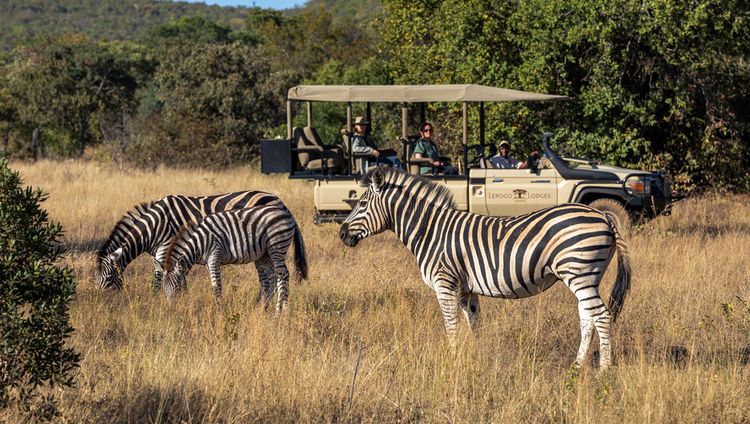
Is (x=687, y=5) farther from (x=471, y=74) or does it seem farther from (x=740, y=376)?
(x=740, y=376)

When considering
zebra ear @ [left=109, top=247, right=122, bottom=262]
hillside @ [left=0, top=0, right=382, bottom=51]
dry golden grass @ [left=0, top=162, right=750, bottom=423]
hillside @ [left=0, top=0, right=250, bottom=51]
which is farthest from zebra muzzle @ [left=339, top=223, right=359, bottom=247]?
hillside @ [left=0, top=0, right=250, bottom=51]

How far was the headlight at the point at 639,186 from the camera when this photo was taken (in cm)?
1290

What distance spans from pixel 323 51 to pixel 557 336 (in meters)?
34.8

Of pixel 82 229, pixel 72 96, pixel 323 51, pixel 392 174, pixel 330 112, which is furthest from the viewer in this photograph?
pixel 323 51

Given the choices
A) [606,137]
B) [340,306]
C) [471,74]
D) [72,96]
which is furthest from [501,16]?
[72,96]

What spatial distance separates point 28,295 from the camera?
4.80 metres

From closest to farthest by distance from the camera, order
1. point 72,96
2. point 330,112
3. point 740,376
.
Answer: point 740,376, point 330,112, point 72,96

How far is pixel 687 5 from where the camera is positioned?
1533 cm

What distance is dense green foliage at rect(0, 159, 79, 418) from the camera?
15.4ft

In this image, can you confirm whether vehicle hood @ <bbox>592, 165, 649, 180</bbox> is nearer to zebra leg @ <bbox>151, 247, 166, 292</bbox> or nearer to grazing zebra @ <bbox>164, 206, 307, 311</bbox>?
grazing zebra @ <bbox>164, 206, 307, 311</bbox>

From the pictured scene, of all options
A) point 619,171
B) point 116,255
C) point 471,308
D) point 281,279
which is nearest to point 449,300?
point 471,308

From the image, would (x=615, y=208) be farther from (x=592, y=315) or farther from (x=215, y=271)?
(x=592, y=315)

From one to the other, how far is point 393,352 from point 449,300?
1.87 feet

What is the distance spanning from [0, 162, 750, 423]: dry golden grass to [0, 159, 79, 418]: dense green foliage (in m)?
0.35
